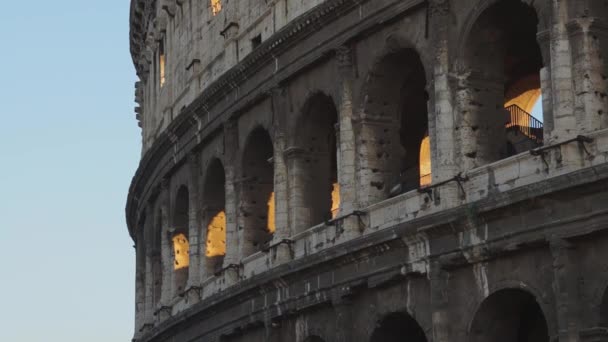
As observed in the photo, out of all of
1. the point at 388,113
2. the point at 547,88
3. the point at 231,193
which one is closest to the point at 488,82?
the point at 547,88

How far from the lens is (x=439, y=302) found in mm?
26500

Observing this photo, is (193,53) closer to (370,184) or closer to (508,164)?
(370,184)

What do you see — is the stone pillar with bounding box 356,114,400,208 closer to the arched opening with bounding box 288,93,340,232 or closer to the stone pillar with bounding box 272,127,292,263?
the arched opening with bounding box 288,93,340,232

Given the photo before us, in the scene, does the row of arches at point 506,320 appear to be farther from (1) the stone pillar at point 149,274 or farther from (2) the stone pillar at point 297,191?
(1) the stone pillar at point 149,274

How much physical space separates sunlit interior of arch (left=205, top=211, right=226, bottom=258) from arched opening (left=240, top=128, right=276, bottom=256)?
218 centimetres

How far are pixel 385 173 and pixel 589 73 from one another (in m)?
5.80

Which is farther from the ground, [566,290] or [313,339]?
[313,339]

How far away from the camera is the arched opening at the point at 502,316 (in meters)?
25.9

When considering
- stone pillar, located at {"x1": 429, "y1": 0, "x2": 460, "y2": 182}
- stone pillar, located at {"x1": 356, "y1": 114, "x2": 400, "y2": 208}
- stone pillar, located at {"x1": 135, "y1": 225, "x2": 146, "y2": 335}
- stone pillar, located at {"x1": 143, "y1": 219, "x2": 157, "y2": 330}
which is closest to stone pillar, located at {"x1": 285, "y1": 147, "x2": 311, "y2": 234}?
stone pillar, located at {"x1": 356, "y1": 114, "x2": 400, "y2": 208}

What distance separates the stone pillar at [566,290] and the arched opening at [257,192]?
1106 cm

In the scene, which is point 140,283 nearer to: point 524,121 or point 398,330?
point 524,121

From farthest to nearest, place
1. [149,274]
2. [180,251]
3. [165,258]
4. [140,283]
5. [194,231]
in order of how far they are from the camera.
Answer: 1. [140,283]
2. [149,274]
3. [165,258]
4. [180,251]
5. [194,231]

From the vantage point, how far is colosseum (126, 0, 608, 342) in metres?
24.8

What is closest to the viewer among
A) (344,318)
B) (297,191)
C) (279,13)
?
(344,318)
